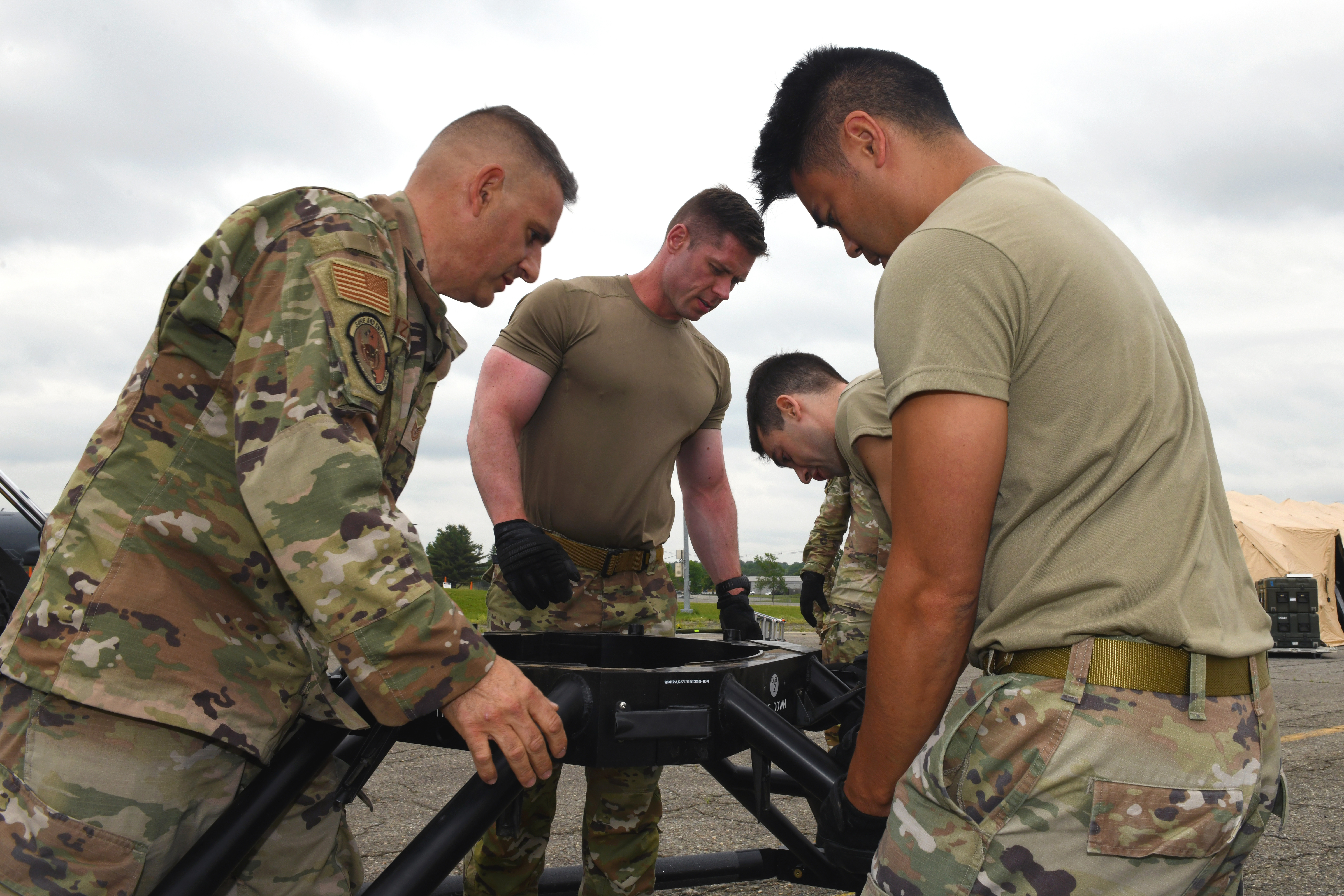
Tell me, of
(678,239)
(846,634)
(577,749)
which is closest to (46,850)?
(577,749)

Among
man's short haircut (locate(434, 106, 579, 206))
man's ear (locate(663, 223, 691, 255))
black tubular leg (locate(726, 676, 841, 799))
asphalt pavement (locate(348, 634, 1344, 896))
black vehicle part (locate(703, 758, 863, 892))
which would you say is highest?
man's ear (locate(663, 223, 691, 255))

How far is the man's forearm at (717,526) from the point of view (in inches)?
136

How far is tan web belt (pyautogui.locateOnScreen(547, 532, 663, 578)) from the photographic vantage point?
9.26 ft

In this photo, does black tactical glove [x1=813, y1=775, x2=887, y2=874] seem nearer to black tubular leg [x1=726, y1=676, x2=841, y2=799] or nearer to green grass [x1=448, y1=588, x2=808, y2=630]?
black tubular leg [x1=726, y1=676, x2=841, y2=799]

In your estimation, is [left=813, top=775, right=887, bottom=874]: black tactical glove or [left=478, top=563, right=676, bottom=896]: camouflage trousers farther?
[left=478, top=563, right=676, bottom=896]: camouflage trousers

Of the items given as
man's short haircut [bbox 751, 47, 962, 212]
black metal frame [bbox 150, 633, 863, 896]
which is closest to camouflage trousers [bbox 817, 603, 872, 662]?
black metal frame [bbox 150, 633, 863, 896]

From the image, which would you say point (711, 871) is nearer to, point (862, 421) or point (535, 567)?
point (535, 567)

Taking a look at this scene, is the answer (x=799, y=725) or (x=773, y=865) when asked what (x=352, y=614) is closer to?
(x=799, y=725)

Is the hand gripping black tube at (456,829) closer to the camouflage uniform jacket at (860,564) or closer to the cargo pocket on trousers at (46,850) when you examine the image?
the cargo pocket on trousers at (46,850)

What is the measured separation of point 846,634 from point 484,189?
338 cm

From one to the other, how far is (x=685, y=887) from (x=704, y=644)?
2.58ft

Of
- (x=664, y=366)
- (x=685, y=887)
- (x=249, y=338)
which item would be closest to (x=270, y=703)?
(x=249, y=338)

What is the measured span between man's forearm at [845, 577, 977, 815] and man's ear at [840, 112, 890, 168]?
0.71 metres

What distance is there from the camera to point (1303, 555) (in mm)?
17688
